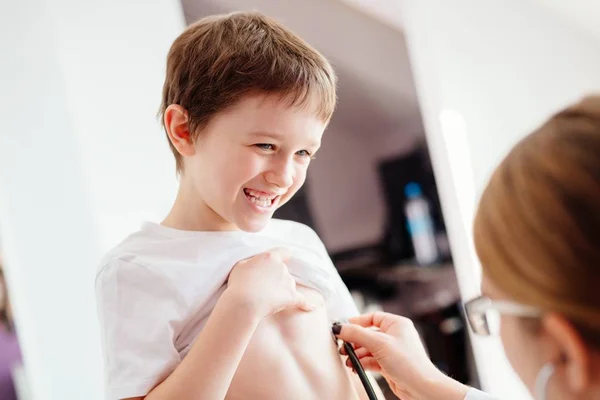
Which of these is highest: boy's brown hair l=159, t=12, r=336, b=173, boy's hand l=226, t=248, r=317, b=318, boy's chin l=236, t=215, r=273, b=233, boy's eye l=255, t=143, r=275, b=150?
boy's brown hair l=159, t=12, r=336, b=173

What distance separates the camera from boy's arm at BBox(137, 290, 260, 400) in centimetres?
78

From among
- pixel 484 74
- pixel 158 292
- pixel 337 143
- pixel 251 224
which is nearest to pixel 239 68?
pixel 251 224

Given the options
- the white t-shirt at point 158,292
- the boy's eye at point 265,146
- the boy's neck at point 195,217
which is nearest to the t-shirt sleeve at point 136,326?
the white t-shirt at point 158,292

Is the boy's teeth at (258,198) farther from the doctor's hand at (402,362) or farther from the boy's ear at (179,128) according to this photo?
the doctor's hand at (402,362)

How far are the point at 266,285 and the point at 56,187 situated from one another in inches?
28.3

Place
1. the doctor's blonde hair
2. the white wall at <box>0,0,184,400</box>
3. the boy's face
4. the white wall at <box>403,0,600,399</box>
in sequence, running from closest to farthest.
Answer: the doctor's blonde hair, the boy's face, the white wall at <box>0,0,184,400</box>, the white wall at <box>403,0,600,399</box>

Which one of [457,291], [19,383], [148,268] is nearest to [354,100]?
[457,291]

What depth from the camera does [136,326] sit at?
0.84m

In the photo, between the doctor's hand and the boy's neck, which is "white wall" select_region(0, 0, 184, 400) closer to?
the boy's neck

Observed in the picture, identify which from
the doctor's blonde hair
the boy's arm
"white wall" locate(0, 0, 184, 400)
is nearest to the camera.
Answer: the doctor's blonde hair

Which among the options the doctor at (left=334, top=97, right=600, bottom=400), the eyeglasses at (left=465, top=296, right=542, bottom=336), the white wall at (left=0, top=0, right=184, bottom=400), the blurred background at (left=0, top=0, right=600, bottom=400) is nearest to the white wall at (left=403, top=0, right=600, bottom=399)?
the blurred background at (left=0, top=0, right=600, bottom=400)

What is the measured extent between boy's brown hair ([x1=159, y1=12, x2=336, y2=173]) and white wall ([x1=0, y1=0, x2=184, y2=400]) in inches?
18.7

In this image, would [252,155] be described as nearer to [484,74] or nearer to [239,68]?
[239,68]

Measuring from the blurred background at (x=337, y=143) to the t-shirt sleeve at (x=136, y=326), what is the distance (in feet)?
1.76
